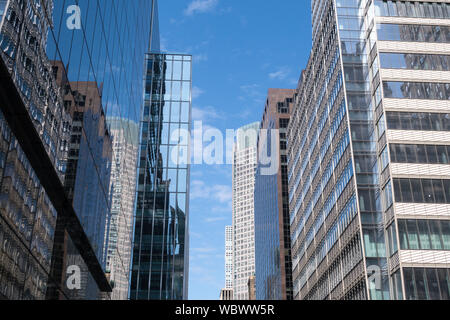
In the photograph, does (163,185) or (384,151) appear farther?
(163,185)

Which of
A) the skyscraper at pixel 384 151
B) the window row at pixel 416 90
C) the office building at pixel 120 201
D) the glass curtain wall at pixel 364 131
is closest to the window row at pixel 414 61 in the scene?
the skyscraper at pixel 384 151

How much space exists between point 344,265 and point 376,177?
1278 cm

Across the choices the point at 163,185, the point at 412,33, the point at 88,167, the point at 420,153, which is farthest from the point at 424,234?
the point at 88,167

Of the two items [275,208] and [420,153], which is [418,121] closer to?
[420,153]

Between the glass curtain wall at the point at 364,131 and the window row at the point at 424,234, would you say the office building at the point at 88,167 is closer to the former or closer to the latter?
the window row at the point at 424,234

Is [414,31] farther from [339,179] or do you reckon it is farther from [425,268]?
[425,268]

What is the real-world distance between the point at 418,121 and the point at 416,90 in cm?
410

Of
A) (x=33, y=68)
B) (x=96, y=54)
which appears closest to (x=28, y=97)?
(x=33, y=68)

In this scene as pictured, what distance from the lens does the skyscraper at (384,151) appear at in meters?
56.7

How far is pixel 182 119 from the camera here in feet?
244

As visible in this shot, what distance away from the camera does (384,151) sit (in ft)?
203

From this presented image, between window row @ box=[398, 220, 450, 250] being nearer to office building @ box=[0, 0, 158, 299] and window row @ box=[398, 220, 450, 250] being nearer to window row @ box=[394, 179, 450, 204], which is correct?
window row @ box=[394, 179, 450, 204]

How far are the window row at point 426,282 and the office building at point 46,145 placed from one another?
1343 inches

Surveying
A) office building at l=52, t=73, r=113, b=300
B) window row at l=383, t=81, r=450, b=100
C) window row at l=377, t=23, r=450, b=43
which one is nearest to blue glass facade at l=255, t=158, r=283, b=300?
window row at l=383, t=81, r=450, b=100
